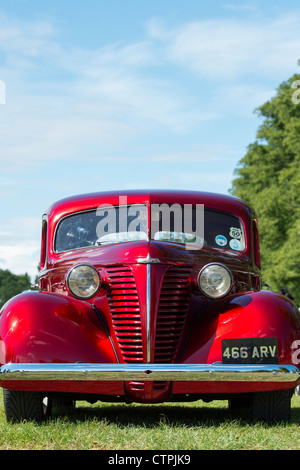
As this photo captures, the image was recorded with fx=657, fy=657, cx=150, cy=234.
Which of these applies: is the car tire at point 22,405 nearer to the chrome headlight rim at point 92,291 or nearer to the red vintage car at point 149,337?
the red vintage car at point 149,337

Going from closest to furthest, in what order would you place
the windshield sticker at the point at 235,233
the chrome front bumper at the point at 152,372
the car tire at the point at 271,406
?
the chrome front bumper at the point at 152,372, the car tire at the point at 271,406, the windshield sticker at the point at 235,233

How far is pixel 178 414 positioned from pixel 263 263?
2075 centimetres

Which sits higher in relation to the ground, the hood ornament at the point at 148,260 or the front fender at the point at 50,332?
the hood ornament at the point at 148,260

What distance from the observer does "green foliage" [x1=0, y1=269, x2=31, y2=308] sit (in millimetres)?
108562

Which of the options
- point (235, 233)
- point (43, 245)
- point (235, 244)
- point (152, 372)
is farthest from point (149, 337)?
point (43, 245)

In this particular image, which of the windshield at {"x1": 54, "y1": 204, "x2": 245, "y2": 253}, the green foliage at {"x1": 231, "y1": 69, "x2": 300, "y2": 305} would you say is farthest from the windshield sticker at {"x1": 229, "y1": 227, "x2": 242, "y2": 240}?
the green foliage at {"x1": 231, "y1": 69, "x2": 300, "y2": 305}

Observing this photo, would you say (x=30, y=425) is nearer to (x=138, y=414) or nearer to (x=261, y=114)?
(x=138, y=414)

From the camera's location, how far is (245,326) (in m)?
4.84

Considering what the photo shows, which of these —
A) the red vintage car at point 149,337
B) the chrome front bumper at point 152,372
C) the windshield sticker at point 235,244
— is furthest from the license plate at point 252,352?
the windshield sticker at point 235,244

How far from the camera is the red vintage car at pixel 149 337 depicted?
4547mm

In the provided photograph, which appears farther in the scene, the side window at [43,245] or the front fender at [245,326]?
the side window at [43,245]

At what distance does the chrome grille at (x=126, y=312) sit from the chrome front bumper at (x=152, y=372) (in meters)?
0.42

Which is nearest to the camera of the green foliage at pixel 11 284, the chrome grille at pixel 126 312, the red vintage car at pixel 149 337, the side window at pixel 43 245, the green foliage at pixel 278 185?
the red vintage car at pixel 149 337

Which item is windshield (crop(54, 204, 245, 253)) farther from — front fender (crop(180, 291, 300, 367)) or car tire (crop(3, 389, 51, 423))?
car tire (crop(3, 389, 51, 423))
